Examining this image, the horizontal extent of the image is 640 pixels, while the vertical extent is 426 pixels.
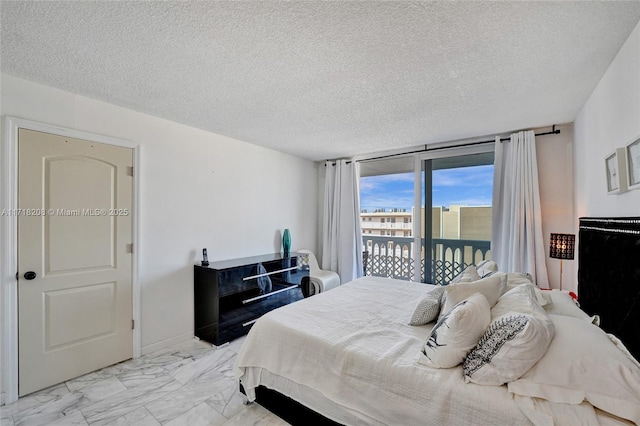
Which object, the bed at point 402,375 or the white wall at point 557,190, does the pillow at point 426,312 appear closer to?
the bed at point 402,375

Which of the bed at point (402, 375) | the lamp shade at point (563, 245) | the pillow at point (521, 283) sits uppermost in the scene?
the lamp shade at point (563, 245)

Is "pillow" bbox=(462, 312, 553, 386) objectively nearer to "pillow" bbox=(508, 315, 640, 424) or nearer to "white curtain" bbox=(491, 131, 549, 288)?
"pillow" bbox=(508, 315, 640, 424)

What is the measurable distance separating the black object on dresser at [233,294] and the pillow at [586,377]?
2.62 m

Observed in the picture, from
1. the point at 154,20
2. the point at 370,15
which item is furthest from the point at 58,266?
the point at 370,15

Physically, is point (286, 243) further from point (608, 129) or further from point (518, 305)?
point (608, 129)

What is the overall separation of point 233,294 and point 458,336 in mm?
2458

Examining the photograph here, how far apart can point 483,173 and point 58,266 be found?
186 inches

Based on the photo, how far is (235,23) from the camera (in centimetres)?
146

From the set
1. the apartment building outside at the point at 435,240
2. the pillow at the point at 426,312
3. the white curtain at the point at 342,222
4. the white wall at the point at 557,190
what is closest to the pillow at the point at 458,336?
the pillow at the point at 426,312

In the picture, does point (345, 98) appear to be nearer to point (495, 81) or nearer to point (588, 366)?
point (495, 81)

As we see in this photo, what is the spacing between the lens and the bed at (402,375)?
1103 millimetres

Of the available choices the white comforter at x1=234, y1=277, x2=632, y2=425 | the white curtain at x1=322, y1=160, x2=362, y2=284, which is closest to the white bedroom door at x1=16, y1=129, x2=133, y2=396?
the white comforter at x1=234, y1=277, x2=632, y2=425

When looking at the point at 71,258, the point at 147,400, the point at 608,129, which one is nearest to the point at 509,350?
the point at 608,129

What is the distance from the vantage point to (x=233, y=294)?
3129mm
